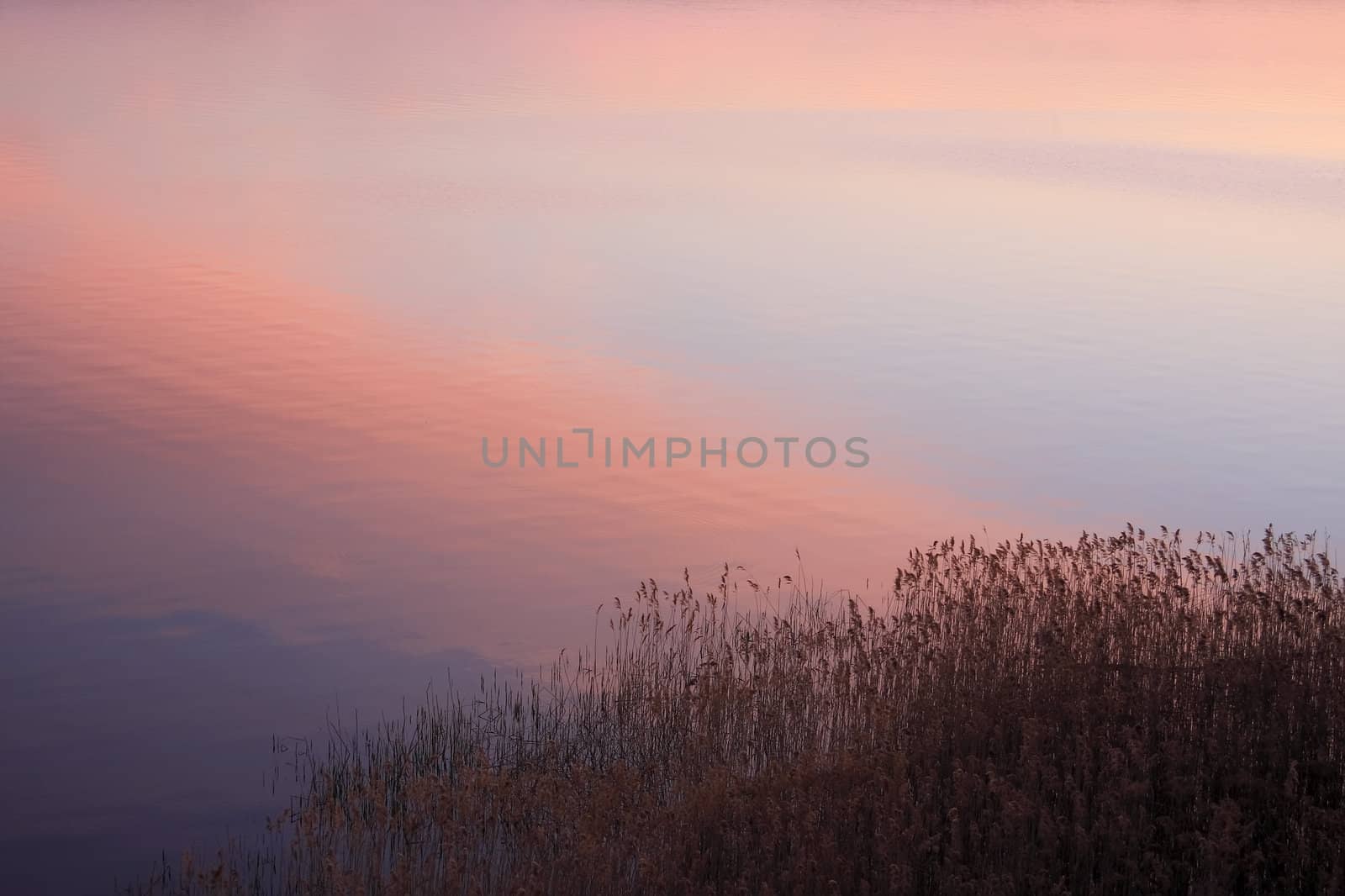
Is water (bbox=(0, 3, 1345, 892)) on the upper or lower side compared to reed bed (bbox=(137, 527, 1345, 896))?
upper

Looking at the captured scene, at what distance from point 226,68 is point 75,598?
4539 cm

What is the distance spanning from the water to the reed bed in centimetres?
103

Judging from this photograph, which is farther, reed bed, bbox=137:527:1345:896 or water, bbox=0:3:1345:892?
water, bbox=0:3:1345:892

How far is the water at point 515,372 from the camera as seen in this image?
35.8ft

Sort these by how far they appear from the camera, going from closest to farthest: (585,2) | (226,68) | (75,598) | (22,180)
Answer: (75,598) < (22,180) < (226,68) < (585,2)

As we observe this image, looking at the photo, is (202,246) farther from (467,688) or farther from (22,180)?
(467,688)

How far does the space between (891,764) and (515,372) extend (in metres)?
11.4

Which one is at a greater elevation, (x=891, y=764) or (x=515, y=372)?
(x=515, y=372)

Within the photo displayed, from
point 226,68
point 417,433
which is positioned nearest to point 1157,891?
point 417,433

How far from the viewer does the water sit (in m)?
10.9

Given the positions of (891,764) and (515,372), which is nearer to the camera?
(891,764)

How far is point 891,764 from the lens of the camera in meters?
8.06

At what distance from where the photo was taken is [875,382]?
760 inches

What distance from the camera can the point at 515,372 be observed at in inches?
733
